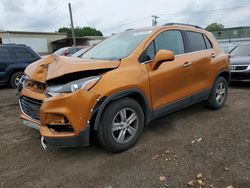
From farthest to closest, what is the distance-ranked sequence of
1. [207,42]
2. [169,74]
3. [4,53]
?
[4,53] < [207,42] < [169,74]

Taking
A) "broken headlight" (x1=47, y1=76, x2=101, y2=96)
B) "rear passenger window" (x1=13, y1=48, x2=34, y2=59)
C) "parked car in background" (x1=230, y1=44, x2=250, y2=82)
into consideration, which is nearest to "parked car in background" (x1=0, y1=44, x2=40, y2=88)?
"rear passenger window" (x1=13, y1=48, x2=34, y2=59)

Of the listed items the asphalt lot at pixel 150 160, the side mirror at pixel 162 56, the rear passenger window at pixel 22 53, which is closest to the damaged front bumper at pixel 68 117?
the asphalt lot at pixel 150 160

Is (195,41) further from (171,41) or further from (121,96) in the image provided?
(121,96)

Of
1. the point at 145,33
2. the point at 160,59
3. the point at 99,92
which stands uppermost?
the point at 145,33

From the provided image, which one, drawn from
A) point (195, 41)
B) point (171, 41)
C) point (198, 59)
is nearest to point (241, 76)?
point (195, 41)

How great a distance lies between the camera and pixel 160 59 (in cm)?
385

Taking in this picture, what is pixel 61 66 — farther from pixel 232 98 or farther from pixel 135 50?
pixel 232 98

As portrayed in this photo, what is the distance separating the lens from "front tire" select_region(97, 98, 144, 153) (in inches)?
136

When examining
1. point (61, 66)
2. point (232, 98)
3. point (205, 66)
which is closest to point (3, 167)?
point (61, 66)

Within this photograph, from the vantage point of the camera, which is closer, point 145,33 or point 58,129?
point 58,129

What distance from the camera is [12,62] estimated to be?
385 inches

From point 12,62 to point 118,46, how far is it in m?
6.69

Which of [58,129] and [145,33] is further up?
[145,33]

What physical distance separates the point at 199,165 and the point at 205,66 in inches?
92.8
